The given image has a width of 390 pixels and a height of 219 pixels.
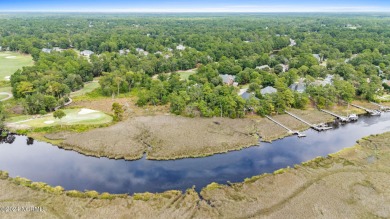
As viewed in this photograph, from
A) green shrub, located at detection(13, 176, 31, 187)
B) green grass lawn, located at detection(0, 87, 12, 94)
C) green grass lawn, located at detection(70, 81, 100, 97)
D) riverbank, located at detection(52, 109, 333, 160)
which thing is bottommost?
green shrub, located at detection(13, 176, 31, 187)

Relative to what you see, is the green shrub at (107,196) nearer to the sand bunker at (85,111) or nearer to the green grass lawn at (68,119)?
the green grass lawn at (68,119)

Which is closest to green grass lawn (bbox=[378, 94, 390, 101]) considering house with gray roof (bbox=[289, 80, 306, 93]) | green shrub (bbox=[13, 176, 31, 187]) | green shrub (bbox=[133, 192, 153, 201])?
house with gray roof (bbox=[289, 80, 306, 93])

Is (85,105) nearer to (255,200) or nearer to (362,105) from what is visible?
(255,200)

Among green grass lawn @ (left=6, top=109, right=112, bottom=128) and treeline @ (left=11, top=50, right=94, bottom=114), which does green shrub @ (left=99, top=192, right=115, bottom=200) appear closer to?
green grass lawn @ (left=6, top=109, right=112, bottom=128)

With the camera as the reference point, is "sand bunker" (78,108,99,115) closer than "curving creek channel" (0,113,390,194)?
No

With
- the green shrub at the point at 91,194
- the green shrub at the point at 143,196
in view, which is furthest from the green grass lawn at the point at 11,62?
the green shrub at the point at 143,196

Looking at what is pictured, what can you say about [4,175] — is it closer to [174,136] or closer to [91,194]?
[91,194]
